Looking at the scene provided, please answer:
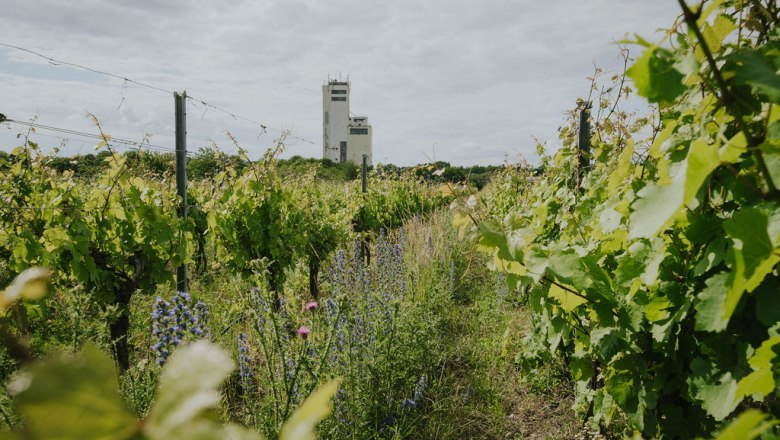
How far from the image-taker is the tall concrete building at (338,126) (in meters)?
75.4

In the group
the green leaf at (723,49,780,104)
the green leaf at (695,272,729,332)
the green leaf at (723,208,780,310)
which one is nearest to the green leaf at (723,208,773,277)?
the green leaf at (723,208,780,310)

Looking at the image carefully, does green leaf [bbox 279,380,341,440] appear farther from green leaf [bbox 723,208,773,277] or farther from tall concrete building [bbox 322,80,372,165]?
tall concrete building [bbox 322,80,372,165]

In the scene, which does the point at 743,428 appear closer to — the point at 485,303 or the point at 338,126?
the point at 485,303

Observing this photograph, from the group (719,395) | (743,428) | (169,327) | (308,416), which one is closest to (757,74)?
(743,428)

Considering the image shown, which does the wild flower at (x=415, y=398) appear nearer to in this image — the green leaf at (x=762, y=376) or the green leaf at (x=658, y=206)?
the green leaf at (x=762, y=376)

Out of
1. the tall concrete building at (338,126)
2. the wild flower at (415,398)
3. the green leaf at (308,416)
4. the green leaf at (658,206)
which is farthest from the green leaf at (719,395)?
the tall concrete building at (338,126)

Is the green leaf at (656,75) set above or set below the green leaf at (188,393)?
above

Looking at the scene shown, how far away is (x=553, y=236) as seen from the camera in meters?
3.31

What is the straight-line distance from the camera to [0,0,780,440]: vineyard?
12.9 inches

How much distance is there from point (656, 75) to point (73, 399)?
2.76 feet

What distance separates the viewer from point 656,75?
78 cm

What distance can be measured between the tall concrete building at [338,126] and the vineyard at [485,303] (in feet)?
229

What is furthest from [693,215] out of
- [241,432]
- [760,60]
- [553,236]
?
[553,236]

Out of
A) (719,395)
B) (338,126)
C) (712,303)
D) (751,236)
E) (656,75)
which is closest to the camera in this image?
(751,236)
